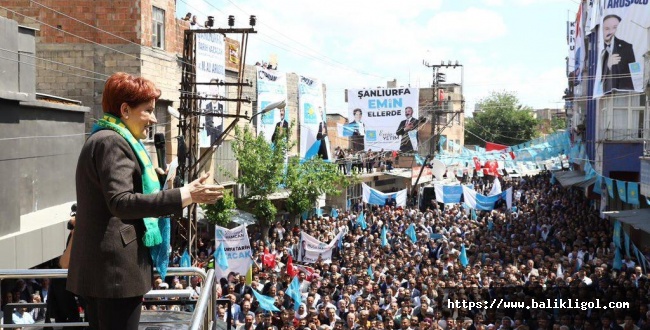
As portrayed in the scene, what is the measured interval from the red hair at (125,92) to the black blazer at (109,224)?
0.15 metres

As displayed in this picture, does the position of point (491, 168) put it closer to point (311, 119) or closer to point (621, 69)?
point (311, 119)

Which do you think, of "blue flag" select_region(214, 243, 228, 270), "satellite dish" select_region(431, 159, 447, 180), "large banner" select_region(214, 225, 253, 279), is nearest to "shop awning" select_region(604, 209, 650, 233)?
"large banner" select_region(214, 225, 253, 279)

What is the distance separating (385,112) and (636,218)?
15.0 m

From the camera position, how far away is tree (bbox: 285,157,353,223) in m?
28.6

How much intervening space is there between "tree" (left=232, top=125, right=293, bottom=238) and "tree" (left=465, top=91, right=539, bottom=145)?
191 ft

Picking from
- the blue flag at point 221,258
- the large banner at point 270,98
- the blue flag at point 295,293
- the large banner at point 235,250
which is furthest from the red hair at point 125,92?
the large banner at point 270,98

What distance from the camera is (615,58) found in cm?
2278

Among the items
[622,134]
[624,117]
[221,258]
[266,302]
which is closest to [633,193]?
[622,134]

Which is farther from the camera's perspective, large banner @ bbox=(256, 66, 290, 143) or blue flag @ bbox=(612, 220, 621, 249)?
large banner @ bbox=(256, 66, 290, 143)

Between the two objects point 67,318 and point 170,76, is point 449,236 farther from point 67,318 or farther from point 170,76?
point 67,318

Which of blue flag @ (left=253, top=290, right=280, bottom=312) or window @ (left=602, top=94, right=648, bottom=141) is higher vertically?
window @ (left=602, top=94, right=648, bottom=141)

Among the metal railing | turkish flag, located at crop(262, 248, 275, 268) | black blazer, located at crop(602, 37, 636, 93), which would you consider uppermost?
black blazer, located at crop(602, 37, 636, 93)

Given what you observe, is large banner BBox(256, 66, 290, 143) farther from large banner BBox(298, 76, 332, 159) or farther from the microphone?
the microphone

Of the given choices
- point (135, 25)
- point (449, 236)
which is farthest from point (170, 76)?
point (449, 236)
